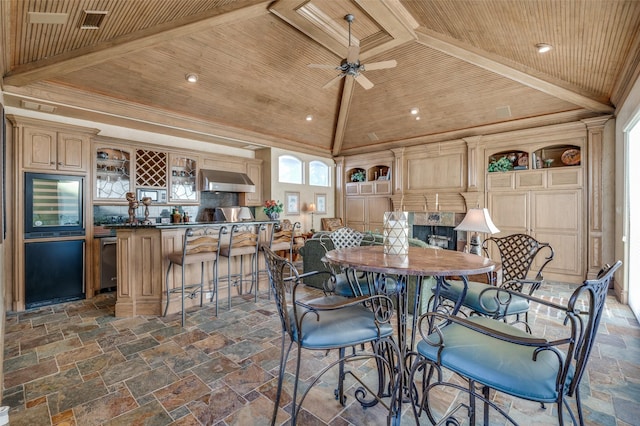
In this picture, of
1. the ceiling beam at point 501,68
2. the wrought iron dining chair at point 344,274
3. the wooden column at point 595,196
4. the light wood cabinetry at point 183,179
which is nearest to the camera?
the wrought iron dining chair at point 344,274

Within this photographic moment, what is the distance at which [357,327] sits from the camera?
1.69 meters

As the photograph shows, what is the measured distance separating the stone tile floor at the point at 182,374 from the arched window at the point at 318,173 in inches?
213

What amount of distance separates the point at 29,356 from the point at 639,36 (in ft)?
→ 22.5

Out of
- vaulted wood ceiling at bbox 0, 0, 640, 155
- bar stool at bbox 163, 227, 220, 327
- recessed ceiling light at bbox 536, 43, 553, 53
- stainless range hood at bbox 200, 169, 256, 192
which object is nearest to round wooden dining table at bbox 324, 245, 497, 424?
bar stool at bbox 163, 227, 220, 327

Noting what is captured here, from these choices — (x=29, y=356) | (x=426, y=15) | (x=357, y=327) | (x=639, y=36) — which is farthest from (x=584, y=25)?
(x=29, y=356)

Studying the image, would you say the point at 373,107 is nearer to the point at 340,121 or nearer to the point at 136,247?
the point at 340,121

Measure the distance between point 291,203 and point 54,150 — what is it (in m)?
4.74

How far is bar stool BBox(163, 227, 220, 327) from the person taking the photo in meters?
3.49

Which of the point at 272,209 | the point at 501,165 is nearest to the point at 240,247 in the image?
the point at 272,209

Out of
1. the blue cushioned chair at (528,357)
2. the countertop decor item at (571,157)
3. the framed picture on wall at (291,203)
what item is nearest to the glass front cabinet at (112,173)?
the framed picture on wall at (291,203)

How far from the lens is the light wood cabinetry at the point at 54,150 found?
3912 millimetres

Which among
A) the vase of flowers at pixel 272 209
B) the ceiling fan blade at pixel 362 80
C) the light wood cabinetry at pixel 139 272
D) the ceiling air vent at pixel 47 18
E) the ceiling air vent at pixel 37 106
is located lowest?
the light wood cabinetry at pixel 139 272

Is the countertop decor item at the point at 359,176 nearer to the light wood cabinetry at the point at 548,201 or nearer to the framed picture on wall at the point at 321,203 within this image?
the framed picture on wall at the point at 321,203

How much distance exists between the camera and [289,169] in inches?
310
